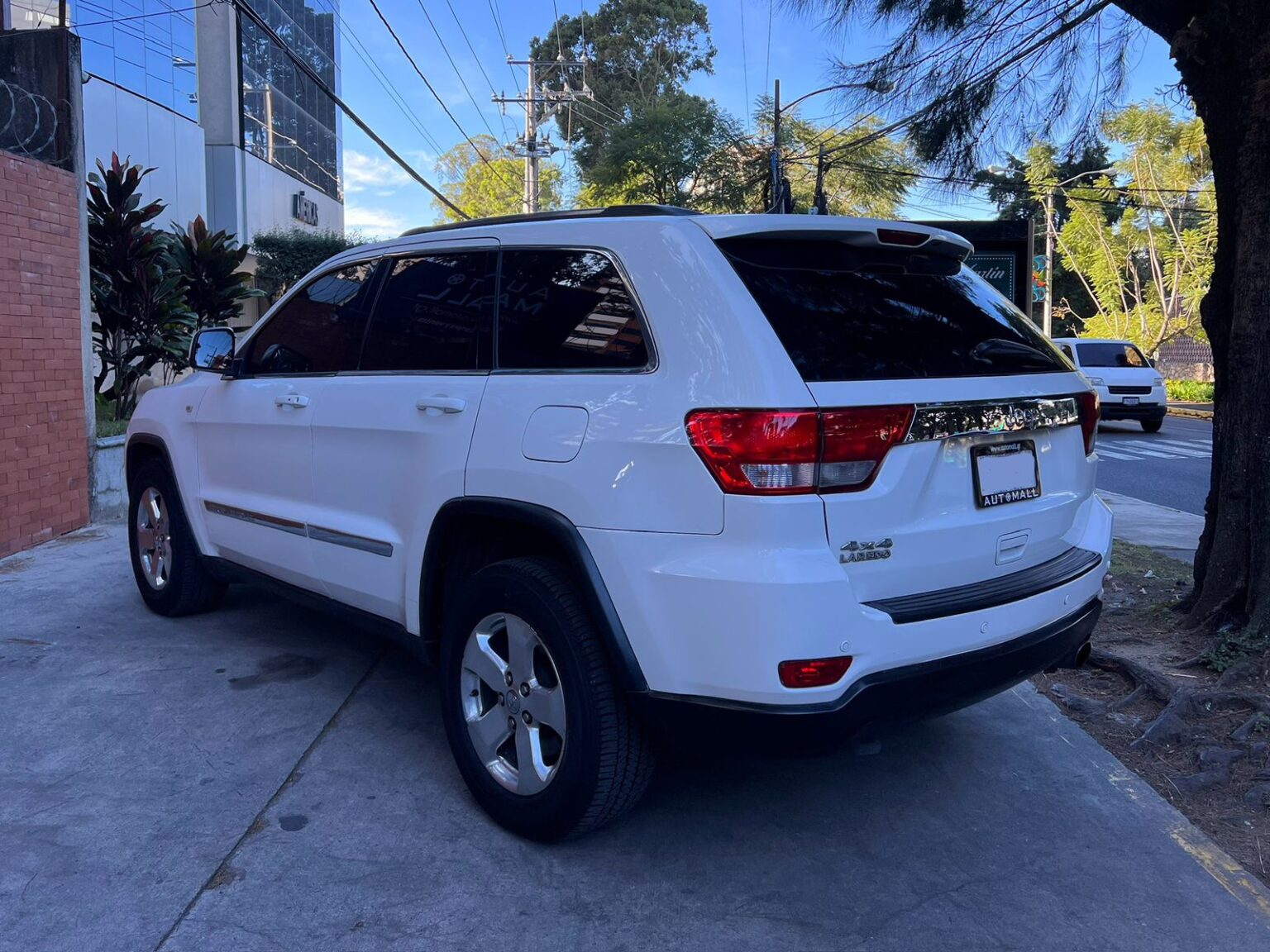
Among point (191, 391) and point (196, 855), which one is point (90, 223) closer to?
point (191, 391)

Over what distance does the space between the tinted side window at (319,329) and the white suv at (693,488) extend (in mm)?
184

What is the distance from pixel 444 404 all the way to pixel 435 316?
500 millimetres


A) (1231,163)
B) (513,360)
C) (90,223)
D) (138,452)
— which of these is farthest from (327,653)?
(90,223)

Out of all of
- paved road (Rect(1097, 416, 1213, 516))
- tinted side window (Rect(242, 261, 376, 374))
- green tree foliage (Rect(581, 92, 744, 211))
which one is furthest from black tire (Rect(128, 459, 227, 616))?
green tree foliage (Rect(581, 92, 744, 211))

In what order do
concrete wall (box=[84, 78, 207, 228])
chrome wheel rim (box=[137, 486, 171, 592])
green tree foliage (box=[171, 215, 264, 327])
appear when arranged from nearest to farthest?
chrome wheel rim (box=[137, 486, 171, 592]) → green tree foliage (box=[171, 215, 264, 327]) → concrete wall (box=[84, 78, 207, 228])

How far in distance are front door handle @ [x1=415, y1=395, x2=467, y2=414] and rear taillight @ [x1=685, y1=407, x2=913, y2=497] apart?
0.97 metres

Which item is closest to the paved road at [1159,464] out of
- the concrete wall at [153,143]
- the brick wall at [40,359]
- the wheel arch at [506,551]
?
the wheel arch at [506,551]

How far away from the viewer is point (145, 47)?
18984mm

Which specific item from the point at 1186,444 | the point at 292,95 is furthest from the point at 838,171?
the point at 1186,444

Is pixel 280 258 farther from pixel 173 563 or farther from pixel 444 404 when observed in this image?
pixel 444 404

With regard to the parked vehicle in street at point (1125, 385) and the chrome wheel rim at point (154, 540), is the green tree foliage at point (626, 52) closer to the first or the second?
the parked vehicle in street at point (1125, 385)

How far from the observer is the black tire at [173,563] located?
5.31 metres

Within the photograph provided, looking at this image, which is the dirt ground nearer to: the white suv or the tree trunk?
the tree trunk

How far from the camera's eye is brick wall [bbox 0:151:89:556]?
22.9ft
